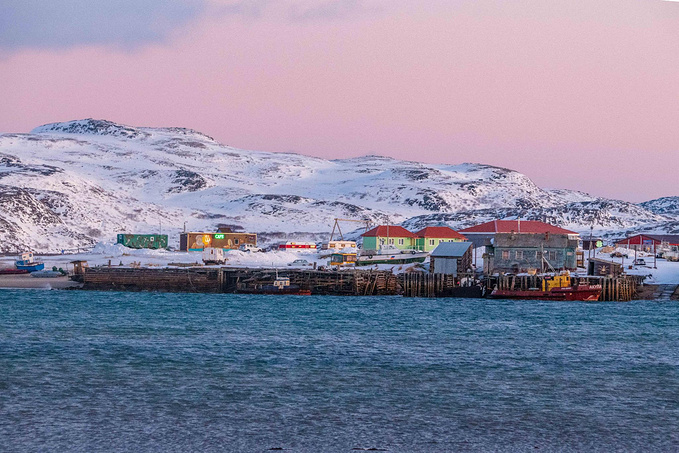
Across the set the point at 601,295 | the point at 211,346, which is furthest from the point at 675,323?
the point at 211,346

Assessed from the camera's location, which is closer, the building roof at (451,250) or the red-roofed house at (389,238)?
the building roof at (451,250)

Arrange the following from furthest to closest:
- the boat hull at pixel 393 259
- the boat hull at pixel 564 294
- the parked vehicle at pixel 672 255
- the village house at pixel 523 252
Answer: the parked vehicle at pixel 672 255, the boat hull at pixel 393 259, the village house at pixel 523 252, the boat hull at pixel 564 294

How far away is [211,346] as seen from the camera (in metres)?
38.8

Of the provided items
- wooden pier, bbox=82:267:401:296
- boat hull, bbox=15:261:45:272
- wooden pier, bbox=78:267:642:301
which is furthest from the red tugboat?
boat hull, bbox=15:261:45:272

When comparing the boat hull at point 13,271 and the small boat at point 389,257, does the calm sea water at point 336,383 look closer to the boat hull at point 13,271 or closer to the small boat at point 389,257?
the small boat at point 389,257

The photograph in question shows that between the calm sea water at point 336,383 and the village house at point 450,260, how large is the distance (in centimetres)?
2303

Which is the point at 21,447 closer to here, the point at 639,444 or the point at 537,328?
the point at 639,444

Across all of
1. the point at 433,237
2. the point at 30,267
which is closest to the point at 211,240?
the point at 433,237

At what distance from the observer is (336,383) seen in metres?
28.2

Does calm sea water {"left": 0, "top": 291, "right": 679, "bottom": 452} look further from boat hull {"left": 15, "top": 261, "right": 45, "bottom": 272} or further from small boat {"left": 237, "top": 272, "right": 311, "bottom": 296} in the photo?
boat hull {"left": 15, "top": 261, "right": 45, "bottom": 272}

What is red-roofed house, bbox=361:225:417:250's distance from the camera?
382 ft

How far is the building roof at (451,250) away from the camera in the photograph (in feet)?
257

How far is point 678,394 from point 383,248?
285 feet

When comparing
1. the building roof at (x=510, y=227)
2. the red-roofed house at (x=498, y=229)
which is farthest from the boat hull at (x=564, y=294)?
the building roof at (x=510, y=227)
